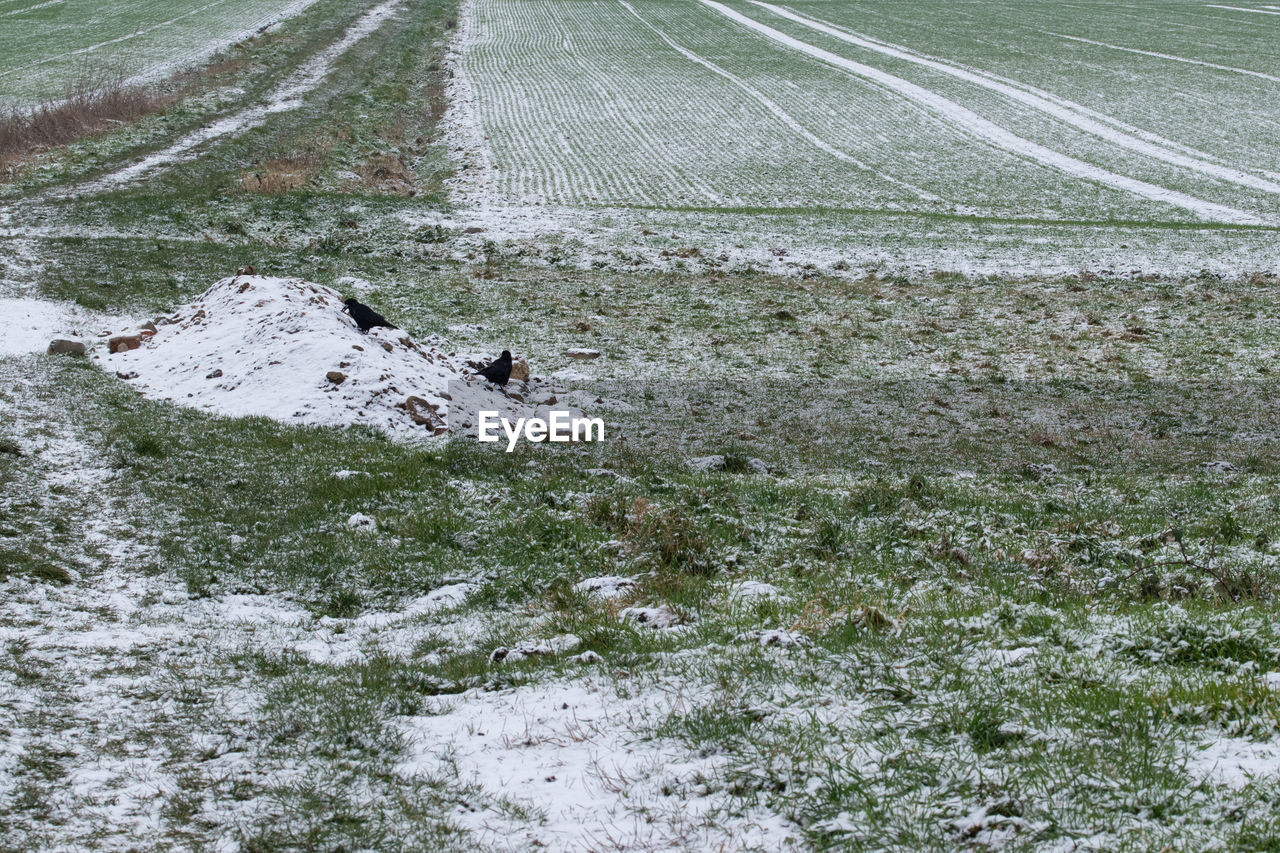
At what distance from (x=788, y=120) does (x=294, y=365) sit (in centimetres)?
3413

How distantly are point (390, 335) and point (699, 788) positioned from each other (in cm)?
1252

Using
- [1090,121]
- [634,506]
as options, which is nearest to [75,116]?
[634,506]

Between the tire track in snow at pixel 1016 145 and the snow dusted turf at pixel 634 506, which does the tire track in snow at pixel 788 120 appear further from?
the tire track in snow at pixel 1016 145

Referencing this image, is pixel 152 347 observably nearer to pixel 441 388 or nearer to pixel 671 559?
pixel 441 388

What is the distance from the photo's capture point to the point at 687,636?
24.5ft

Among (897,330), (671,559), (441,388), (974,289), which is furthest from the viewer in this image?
(974,289)

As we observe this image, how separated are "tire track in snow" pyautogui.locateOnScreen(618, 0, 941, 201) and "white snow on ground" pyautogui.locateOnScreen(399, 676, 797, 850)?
2998 cm

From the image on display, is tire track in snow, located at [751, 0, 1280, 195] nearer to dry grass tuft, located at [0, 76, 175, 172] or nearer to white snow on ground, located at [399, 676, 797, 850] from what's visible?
white snow on ground, located at [399, 676, 797, 850]

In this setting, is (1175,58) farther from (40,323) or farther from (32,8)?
(32,8)

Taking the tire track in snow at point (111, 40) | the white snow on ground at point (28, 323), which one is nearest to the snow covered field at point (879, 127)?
the white snow on ground at point (28, 323)

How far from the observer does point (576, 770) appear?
582 centimetres

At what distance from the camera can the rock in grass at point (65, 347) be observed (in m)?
16.7

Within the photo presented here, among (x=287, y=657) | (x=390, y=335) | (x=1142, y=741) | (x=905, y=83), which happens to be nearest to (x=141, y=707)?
(x=287, y=657)

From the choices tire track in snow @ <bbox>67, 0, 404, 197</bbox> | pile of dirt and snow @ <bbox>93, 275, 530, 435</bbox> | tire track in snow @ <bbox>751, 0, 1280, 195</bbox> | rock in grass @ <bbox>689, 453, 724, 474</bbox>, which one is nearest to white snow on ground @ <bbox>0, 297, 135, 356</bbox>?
pile of dirt and snow @ <bbox>93, 275, 530, 435</bbox>
